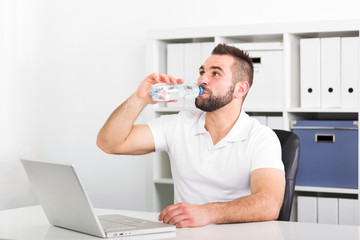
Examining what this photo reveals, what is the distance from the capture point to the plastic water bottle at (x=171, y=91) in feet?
7.02

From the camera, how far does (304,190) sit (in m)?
2.79

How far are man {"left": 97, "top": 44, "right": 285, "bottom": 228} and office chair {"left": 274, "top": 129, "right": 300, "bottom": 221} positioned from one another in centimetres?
8

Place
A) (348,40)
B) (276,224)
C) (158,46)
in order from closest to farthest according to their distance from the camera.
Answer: (276,224)
(348,40)
(158,46)

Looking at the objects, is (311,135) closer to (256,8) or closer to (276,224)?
(256,8)

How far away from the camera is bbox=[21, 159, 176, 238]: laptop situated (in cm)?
143

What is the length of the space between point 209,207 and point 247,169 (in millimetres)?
410

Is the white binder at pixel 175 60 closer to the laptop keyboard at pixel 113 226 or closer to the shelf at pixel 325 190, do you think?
the shelf at pixel 325 190

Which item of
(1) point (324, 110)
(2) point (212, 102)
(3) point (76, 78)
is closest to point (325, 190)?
(1) point (324, 110)

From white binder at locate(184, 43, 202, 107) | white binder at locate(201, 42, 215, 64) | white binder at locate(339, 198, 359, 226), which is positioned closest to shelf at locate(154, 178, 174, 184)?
white binder at locate(184, 43, 202, 107)

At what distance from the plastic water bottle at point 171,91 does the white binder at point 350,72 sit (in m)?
0.89

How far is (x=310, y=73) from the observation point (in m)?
2.79

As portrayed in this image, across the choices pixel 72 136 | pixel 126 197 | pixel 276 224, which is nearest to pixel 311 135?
pixel 276 224

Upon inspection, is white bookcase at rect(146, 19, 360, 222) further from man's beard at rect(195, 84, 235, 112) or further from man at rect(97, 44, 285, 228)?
man's beard at rect(195, 84, 235, 112)

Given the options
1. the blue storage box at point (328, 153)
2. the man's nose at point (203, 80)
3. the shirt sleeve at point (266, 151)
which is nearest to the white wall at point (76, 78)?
the blue storage box at point (328, 153)
